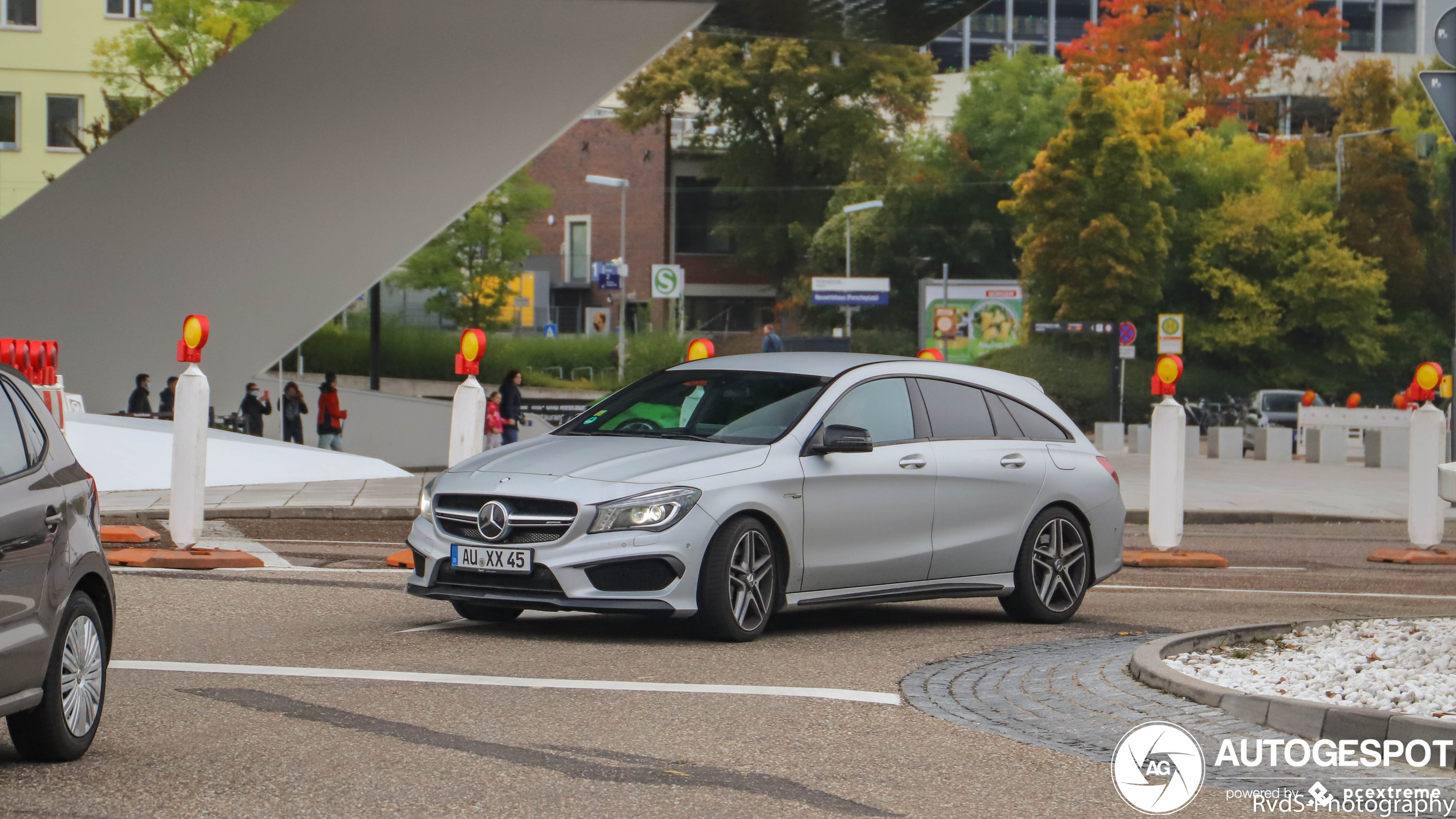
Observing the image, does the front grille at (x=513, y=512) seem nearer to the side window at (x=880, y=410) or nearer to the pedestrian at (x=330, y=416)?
the side window at (x=880, y=410)

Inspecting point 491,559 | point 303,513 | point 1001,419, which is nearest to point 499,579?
point 491,559

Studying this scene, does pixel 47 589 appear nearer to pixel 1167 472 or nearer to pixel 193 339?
pixel 193 339

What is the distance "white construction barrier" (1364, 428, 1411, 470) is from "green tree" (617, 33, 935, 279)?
34.3 metres

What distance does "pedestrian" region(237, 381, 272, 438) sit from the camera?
27766 millimetres

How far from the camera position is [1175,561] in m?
14.7

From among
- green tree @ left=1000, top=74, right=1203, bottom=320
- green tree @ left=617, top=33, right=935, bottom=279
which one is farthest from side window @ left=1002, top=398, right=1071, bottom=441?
green tree @ left=617, top=33, right=935, bottom=279

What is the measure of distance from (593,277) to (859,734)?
250ft

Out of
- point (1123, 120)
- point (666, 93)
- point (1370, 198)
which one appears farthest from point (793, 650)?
point (666, 93)

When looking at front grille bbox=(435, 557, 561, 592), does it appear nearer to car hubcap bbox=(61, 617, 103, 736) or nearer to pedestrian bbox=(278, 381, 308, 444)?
car hubcap bbox=(61, 617, 103, 736)

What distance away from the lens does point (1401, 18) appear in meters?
114

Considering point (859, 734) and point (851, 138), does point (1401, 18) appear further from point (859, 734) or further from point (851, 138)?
point (859, 734)

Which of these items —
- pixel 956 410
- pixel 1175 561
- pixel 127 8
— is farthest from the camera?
pixel 127 8

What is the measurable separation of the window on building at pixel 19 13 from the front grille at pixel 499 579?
29.3m

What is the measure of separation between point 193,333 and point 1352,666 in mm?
7791
